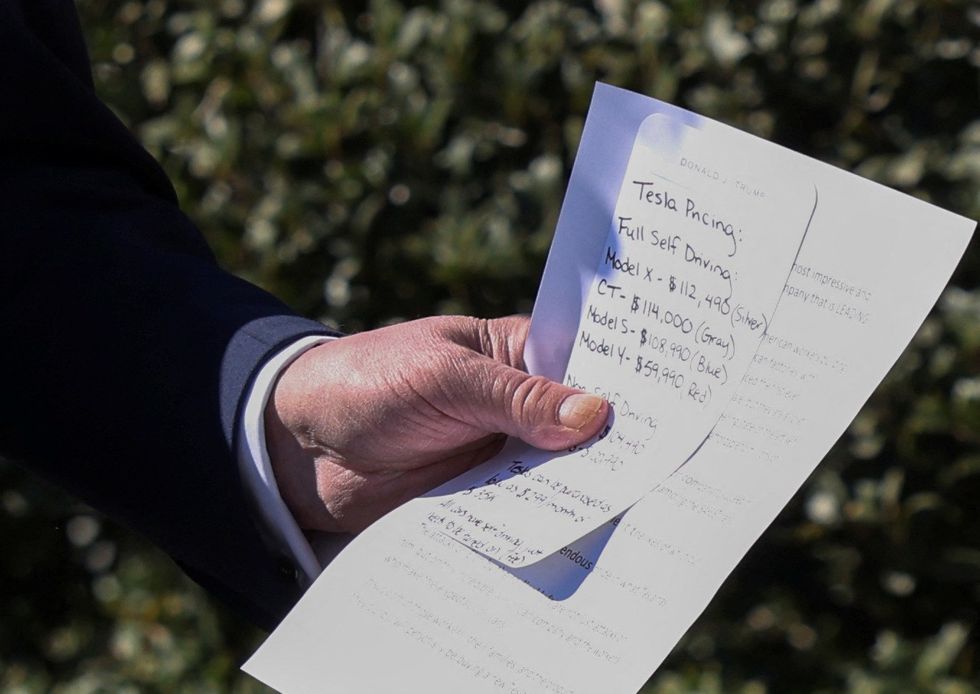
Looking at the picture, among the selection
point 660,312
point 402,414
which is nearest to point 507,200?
point 402,414

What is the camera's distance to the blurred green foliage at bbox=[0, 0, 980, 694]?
7.04 feet

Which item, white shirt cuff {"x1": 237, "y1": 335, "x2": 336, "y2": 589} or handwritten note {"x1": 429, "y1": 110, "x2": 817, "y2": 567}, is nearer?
handwritten note {"x1": 429, "y1": 110, "x2": 817, "y2": 567}

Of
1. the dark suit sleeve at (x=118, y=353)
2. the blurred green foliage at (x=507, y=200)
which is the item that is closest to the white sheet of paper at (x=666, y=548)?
the dark suit sleeve at (x=118, y=353)

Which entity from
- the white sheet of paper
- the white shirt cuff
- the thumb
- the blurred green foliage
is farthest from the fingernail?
the blurred green foliage

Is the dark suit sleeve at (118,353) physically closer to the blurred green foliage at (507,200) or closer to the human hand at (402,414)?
the human hand at (402,414)

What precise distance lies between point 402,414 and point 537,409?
0.61ft

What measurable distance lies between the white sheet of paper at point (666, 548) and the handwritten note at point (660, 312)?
2 centimetres

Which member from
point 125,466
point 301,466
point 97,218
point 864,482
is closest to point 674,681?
point 864,482

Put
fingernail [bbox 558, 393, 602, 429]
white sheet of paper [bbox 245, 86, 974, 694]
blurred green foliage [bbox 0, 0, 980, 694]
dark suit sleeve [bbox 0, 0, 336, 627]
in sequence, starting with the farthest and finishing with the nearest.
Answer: blurred green foliage [bbox 0, 0, 980, 694] → dark suit sleeve [bbox 0, 0, 336, 627] → fingernail [bbox 558, 393, 602, 429] → white sheet of paper [bbox 245, 86, 974, 694]

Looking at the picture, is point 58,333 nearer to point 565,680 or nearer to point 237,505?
point 237,505

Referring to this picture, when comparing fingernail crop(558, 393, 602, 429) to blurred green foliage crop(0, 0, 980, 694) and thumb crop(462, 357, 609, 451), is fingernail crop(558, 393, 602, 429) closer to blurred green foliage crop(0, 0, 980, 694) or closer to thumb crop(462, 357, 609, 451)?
thumb crop(462, 357, 609, 451)

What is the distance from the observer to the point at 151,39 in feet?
9.18

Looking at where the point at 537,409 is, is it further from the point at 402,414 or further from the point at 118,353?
the point at 118,353

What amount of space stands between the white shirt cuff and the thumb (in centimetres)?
28
